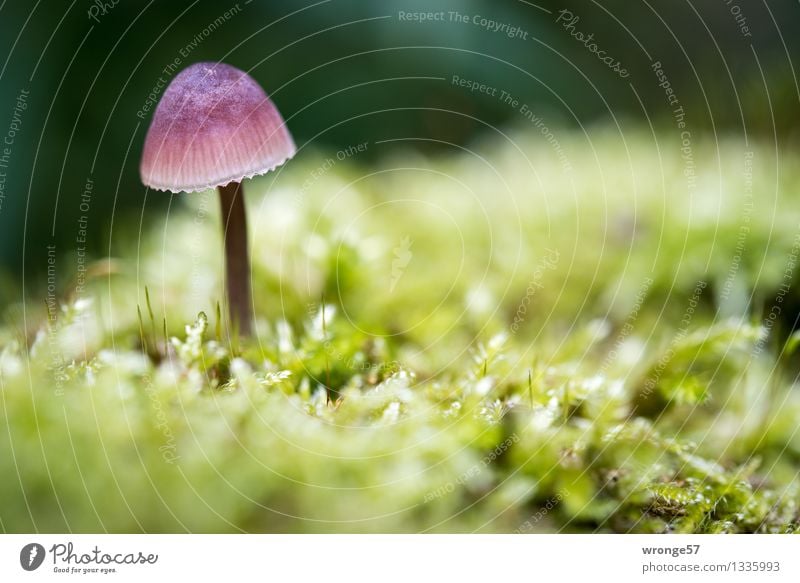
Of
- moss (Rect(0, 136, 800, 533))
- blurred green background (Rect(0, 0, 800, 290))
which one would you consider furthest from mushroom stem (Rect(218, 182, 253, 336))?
blurred green background (Rect(0, 0, 800, 290))

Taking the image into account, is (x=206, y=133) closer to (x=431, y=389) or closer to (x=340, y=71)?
(x=431, y=389)

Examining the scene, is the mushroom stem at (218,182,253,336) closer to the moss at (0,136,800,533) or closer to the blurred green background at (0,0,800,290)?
the moss at (0,136,800,533)

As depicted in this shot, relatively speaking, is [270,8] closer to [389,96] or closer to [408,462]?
[389,96]

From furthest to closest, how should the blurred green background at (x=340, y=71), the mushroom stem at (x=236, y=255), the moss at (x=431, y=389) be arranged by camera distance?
the blurred green background at (x=340, y=71) → the mushroom stem at (x=236, y=255) → the moss at (x=431, y=389)

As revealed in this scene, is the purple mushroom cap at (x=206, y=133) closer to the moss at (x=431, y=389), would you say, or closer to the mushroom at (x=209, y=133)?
the mushroom at (x=209, y=133)

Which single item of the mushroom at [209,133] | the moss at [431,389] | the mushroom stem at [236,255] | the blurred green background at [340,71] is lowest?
the moss at [431,389]

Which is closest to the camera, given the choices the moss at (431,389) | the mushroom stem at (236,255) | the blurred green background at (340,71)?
the moss at (431,389)

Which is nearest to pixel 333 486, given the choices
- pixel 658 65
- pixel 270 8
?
pixel 270 8

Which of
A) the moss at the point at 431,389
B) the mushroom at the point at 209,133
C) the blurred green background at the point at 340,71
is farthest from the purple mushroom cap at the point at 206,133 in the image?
the blurred green background at the point at 340,71
